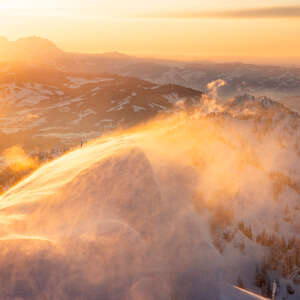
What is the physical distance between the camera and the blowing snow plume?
4.00 meters

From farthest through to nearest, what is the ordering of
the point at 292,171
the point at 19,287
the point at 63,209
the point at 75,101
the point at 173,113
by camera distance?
the point at 75,101 < the point at 173,113 < the point at 292,171 < the point at 63,209 < the point at 19,287

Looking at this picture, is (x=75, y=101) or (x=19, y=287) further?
(x=75, y=101)

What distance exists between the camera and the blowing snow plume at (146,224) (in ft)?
13.1

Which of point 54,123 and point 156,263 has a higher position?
point 156,263

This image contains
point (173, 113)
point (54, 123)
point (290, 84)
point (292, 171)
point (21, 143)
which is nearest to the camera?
point (292, 171)

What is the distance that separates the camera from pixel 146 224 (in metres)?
5.18

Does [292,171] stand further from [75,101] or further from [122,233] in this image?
[75,101]

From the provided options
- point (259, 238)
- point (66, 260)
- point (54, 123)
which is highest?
point (66, 260)

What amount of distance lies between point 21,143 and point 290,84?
195 m

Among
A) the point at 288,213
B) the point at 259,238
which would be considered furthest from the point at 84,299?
the point at 288,213

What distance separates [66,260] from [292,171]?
6.80 metres

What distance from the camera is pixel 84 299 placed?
374cm

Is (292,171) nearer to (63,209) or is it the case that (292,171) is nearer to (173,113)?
(63,209)

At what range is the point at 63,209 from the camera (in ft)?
18.0
